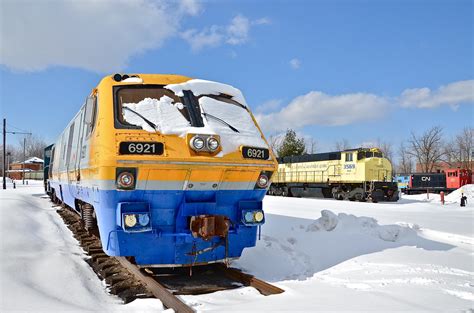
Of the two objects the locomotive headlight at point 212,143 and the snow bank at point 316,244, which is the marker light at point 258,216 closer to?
the snow bank at point 316,244

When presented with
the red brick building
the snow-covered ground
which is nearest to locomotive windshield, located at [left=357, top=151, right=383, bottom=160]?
the snow-covered ground

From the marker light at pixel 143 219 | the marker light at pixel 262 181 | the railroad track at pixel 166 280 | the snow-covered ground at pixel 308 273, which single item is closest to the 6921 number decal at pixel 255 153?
the marker light at pixel 262 181

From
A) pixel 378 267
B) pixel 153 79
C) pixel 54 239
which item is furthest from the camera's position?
pixel 54 239

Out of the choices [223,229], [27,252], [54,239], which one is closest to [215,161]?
[223,229]

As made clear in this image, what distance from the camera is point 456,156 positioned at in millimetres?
67812

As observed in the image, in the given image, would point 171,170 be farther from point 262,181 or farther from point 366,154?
point 366,154

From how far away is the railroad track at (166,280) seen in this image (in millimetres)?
4375

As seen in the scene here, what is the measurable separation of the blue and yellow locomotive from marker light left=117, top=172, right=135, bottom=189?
0.4 inches

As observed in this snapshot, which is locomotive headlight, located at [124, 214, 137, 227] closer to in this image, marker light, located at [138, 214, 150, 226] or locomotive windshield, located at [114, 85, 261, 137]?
marker light, located at [138, 214, 150, 226]

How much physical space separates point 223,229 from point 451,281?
3.02 meters

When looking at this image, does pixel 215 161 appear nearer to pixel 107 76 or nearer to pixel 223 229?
pixel 223 229

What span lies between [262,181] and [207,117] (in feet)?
3.78

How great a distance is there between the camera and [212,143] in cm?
475

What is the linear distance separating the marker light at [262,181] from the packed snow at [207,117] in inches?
16.5
